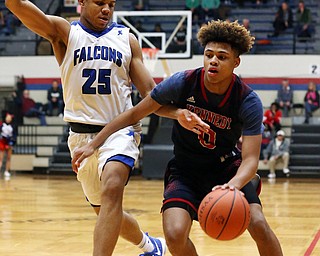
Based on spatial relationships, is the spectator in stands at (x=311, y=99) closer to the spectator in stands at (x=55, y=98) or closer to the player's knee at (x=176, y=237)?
the spectator in stands at (x=55, y=98)

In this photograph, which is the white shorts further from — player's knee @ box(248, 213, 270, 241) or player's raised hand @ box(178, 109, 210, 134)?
player's knee @ box(248, 213, 270, 241)

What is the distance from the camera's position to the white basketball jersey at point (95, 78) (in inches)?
227

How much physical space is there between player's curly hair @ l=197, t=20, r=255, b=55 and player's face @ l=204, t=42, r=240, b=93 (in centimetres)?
4

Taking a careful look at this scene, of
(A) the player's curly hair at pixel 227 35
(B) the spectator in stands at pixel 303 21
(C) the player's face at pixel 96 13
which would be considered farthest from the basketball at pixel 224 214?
(B) the spectator in stands at pixel 303 21

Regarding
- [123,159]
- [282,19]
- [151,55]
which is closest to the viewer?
[123,159]

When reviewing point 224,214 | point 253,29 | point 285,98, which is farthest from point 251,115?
point 253,29

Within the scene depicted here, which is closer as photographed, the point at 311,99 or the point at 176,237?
the point at 176,237

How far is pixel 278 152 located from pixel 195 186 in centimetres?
1540

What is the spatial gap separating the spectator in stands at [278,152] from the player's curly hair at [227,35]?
15.4 meters

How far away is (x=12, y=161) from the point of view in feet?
72.6

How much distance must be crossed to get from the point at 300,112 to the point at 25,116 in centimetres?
843

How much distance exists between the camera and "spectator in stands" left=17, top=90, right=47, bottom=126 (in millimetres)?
22703

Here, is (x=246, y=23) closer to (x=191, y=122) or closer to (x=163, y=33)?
(x=163, y=33)

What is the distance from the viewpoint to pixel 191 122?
500 cm
